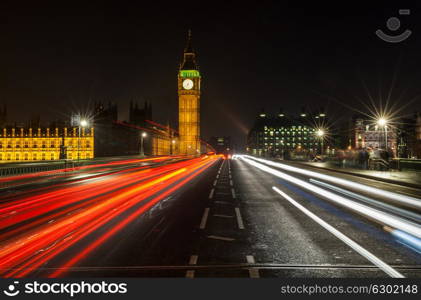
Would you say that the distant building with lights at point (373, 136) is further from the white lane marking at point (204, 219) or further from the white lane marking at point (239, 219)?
the white lane marking at point (204, 219)

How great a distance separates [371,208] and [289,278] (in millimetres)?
7824

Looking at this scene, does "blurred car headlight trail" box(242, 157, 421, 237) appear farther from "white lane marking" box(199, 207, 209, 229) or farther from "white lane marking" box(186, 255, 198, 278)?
"white lane marking" box(186, 255, 198, 278)

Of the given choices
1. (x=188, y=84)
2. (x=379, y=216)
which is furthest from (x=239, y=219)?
(x=188, y=84)

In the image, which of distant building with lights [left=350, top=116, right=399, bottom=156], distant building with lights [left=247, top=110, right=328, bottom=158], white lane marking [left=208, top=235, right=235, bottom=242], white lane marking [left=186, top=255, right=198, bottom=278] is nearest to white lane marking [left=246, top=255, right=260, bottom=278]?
white lane marking [left=186, top=255, right=198, bottom=278]

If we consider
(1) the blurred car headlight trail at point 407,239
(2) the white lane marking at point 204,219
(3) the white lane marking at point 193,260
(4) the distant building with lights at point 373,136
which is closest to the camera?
(3) the white lane marking at point 193,260

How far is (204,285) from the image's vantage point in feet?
17.5

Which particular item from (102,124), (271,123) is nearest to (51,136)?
(102,124)

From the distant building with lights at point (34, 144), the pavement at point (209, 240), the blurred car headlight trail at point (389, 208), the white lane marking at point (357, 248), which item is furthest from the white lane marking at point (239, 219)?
the distant building with lights at point (34, 144)

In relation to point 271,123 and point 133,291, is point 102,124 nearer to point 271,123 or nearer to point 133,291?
point 271,123

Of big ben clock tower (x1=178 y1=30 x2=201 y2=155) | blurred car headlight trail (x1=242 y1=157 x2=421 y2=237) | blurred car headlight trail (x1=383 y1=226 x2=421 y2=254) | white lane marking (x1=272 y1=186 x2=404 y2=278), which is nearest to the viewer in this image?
white lane marking (x1=272 y1=186 x2=404 y2=278)

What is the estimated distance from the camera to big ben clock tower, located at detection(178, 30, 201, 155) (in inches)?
5448

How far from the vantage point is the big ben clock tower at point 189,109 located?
138375mm

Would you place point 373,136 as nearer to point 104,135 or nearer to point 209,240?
point 104,135

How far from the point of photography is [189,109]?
141250mm
